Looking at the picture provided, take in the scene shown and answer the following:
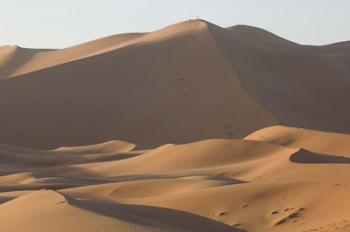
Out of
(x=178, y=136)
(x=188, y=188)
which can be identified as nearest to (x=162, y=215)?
(x=188, y=188)

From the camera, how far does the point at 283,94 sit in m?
37.4

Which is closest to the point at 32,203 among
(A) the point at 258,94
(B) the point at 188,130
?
(B) the point at 188,130

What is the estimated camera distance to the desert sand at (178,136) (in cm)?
991

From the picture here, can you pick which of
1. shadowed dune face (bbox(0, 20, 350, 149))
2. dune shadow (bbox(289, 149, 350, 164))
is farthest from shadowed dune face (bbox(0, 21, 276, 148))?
dune shadow (bbox(289, 149, 350, 164))

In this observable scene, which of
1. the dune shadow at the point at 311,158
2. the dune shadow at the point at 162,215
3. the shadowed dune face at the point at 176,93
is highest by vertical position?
the shadowed dune face at the point at 176,93

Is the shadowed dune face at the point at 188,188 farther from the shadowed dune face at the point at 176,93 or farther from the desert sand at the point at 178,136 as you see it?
the shadowed dune face at the point at 176,93

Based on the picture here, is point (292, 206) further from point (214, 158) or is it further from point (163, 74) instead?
point (163, 74)

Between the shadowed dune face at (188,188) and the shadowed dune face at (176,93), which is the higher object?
the shadowed dune face at (176,93)

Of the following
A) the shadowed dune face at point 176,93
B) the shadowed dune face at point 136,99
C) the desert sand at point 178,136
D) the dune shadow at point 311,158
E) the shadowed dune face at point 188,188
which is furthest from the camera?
the shadowed dune face at point 176,93

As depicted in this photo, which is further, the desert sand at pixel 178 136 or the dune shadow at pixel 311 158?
the dune shadow at pixel 311 158

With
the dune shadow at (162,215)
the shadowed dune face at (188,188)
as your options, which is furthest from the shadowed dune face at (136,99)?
the dune shadow at (162,215)

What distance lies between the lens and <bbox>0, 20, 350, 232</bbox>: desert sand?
9.91m

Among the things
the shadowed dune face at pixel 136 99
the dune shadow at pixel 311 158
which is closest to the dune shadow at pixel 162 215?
the dune shadow at pixel 311 158

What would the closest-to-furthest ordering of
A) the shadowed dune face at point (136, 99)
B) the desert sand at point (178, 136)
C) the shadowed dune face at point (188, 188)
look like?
the shadowed dune face at point (188, 188), the desert sand at point (178, 136), the shadowed dune face at point (136, 99)
